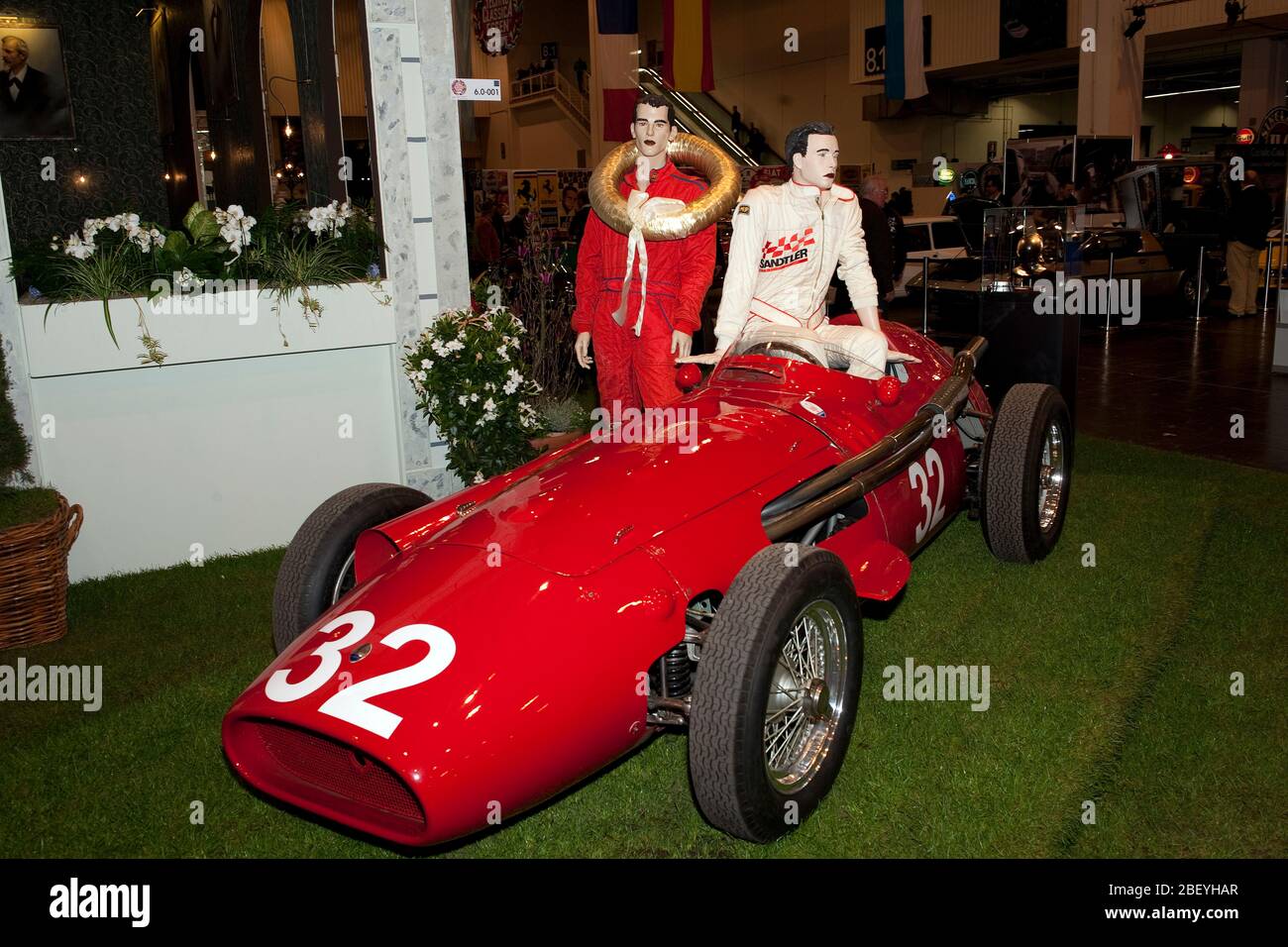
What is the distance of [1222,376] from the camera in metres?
9.25

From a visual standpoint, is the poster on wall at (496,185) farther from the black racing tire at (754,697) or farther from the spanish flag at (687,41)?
the black racing tire at (754,697)

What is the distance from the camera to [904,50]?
16.2m

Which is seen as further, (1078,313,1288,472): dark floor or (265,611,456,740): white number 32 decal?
(1078,313,1288,472): dark floor

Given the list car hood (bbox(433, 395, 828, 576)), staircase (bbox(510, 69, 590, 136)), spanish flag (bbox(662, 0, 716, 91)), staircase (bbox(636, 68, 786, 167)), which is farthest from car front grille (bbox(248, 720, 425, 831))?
staircase (bbox(510, 69, 590, 136))

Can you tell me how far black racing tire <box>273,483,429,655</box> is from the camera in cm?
317

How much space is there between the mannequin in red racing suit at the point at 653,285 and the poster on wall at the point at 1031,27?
683 inches

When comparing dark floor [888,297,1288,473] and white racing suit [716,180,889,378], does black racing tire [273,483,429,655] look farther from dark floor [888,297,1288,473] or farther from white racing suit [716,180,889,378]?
dark floor [888,297,1288,473]

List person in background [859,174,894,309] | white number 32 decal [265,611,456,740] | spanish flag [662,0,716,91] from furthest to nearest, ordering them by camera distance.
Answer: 1. spanish flag [662,0,716,91]
2. person in background [859,174,894,309]
3. white number 32 decal [265,611,456,740]

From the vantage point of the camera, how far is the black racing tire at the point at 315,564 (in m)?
3.17

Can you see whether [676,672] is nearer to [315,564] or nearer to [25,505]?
[315,564]

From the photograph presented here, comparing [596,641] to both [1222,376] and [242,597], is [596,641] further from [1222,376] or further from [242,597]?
[1222,376]

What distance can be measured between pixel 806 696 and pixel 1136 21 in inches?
741

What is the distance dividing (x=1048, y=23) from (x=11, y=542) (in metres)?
20.1

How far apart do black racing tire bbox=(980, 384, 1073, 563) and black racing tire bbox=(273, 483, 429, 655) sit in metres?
2.56
